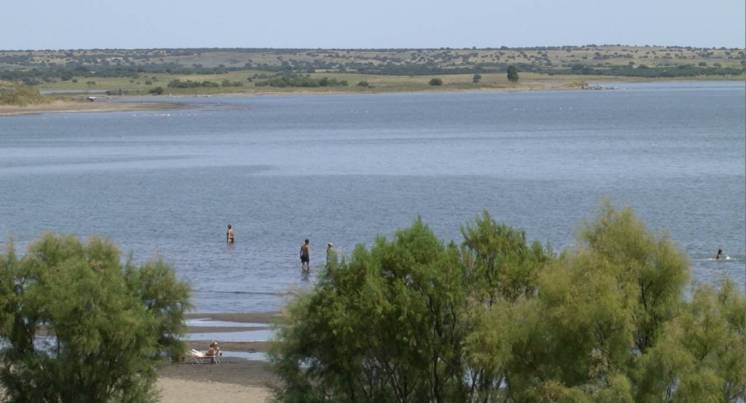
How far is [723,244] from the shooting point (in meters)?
55.0

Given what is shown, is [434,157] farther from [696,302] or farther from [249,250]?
[696,302]

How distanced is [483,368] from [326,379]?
306 centimetres

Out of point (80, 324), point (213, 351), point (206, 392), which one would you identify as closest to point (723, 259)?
point (213, 351)

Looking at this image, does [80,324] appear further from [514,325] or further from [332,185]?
[332,185]

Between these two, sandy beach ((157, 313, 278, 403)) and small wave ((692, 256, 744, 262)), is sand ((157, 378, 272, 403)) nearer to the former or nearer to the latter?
sandy beach ((157, 313, 278, 403))

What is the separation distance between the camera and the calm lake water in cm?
5569

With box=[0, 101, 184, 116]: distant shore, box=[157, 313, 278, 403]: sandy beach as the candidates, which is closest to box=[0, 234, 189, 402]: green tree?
box=[157, 313, 278, 403]: sandy beach

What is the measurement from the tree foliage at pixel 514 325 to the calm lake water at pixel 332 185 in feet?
5.83

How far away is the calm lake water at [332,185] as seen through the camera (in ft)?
183

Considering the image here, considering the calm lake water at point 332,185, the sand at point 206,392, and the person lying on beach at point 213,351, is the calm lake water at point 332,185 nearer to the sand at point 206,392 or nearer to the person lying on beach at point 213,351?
the sand at point 206,392

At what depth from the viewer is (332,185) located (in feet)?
271

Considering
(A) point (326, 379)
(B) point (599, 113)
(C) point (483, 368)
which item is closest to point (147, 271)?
(A) point (326, 379)

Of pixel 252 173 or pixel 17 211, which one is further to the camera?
pixel 252 173

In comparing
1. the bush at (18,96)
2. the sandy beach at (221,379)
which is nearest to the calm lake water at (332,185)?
the sandy beach at (221,379)
